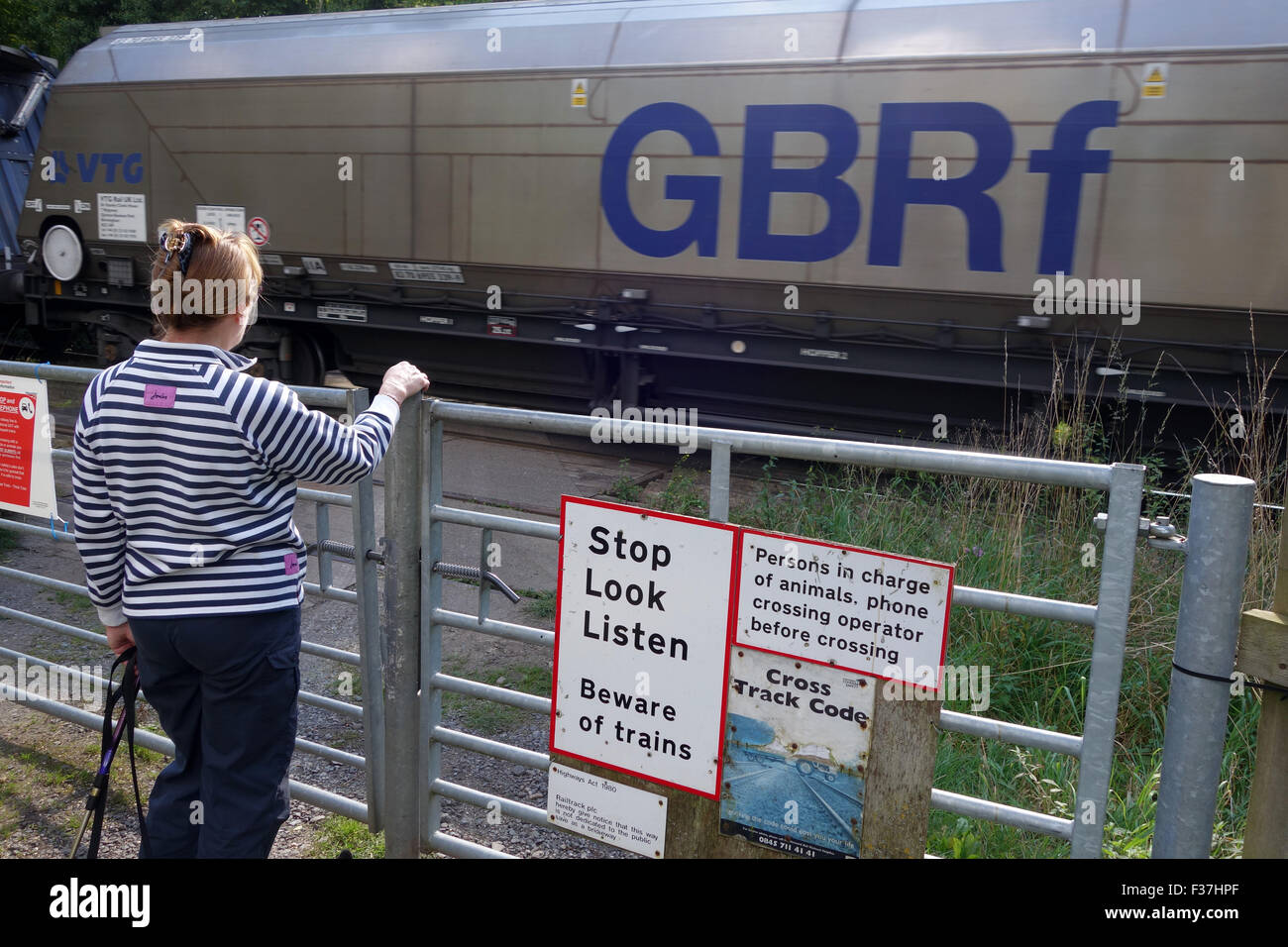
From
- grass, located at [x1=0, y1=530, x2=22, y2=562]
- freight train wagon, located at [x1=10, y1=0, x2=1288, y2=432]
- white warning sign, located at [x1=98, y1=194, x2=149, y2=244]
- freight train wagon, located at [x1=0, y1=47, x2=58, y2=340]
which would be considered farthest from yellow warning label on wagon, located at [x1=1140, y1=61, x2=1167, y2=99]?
freight train wagon, located at [x1=0, y1=47, x2=58, y2=340]

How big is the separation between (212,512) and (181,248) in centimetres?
63

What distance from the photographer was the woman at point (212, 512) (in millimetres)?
2439

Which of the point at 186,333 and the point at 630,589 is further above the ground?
the point at 186,333

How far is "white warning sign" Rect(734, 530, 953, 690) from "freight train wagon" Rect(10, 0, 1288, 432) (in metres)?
5.85

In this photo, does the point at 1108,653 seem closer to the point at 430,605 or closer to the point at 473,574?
the point at 473,574

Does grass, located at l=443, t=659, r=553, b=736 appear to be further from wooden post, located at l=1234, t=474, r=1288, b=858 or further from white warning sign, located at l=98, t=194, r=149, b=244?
white warning sign, located at l=98, t=194, r=149, b=244

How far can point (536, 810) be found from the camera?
3.02m

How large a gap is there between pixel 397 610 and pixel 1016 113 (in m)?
6.45

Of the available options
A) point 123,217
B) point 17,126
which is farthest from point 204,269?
point 17,126

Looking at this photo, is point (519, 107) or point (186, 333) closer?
point (186, 333)

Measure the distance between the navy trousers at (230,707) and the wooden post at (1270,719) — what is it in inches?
86.1

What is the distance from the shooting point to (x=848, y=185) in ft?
27.0
